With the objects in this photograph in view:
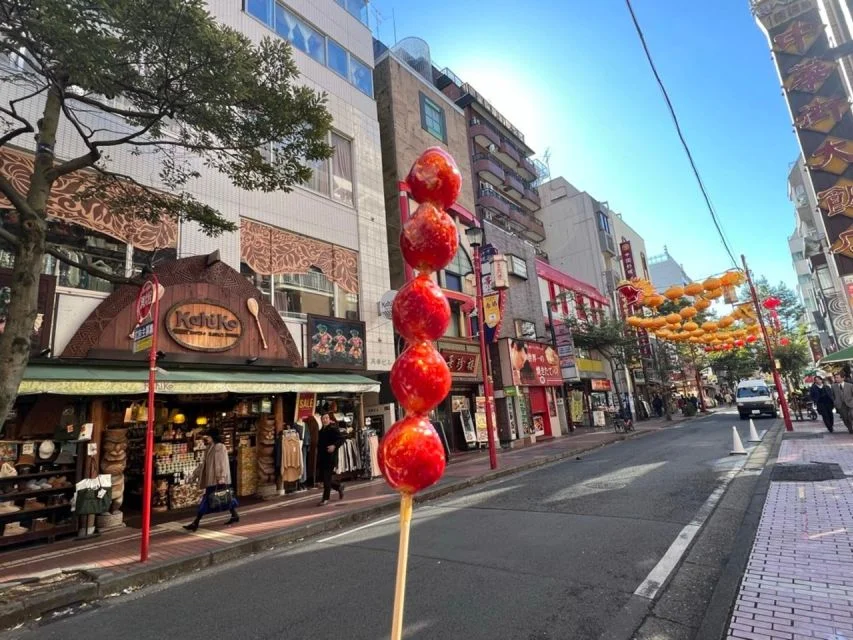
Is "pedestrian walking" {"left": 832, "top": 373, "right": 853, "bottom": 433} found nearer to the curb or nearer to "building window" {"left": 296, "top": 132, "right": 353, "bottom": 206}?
the curb

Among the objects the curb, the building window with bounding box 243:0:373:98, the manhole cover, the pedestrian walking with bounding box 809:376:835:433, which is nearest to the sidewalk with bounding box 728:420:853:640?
the manhole cover

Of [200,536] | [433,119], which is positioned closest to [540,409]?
[433,119]

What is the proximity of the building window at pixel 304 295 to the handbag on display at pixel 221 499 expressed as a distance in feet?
17.0

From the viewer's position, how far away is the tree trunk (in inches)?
204

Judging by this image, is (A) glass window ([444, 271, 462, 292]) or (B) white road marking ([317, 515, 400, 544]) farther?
(A) glass window ([444, 271, 462, 292])

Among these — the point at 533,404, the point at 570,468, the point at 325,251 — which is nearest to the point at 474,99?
the point at 533,404

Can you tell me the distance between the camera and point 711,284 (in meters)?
12.6

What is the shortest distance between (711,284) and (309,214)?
38.2 feet

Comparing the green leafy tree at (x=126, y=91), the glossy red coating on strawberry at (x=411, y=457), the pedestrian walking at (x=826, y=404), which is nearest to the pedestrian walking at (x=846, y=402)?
the pedestrian walking at (x=826, y=404)

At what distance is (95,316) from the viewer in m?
8.59

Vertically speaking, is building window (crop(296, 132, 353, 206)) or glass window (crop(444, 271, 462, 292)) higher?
building window (crop(296, 132, 353, 206))

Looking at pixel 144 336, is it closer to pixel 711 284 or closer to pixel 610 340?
pixel 711 284

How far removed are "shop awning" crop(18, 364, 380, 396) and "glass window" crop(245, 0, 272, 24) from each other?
10.9m

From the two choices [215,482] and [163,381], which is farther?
[163,381]
